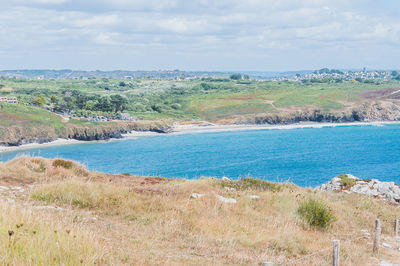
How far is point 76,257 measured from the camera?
20.4 ft

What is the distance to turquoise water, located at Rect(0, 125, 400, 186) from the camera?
59469 mm

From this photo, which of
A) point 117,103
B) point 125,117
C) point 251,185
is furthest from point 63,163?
point 117,103

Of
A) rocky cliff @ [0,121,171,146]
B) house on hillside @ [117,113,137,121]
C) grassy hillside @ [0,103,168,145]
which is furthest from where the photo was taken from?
house on hillside @ [117,113,137,121]

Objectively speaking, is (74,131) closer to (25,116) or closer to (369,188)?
(25,116)

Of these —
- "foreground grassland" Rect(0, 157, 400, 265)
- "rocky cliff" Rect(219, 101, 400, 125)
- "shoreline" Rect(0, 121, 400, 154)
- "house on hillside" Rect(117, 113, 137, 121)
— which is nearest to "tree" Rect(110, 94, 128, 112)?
"house on hillside" Rect(117, 113, 137, 121)

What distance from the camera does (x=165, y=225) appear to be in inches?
407

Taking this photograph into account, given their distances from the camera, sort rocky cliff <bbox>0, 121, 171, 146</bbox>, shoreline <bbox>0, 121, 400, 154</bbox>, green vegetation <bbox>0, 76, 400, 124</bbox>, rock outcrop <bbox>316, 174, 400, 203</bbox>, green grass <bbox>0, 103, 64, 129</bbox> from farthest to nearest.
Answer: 1. green vegetation <bbox>0, 76, 400, 124</bbox>
2. shoreline <bbox>0, 121, 400, 154</bbox>
3. green grass <bbox>0, 103, 64, 129</bbox>
4. rocky cliff <bbox>0, 121, 171, 146</bbox>
5. rock outcrop <bbox>316, 174, 400, 203</bbox>

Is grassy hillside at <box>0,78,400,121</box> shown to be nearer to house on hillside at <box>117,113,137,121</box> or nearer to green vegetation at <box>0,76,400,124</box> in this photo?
green vegetation at <box>0,76,400,124</box>

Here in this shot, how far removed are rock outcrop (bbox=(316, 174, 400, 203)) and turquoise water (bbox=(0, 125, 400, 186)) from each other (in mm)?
19968

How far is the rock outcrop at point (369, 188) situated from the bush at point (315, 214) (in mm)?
10716

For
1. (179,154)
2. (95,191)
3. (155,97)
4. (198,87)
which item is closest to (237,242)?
(95,191)

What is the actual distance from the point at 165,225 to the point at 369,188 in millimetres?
17420

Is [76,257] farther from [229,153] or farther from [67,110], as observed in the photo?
[67,110]

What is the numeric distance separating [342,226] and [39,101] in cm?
11252
